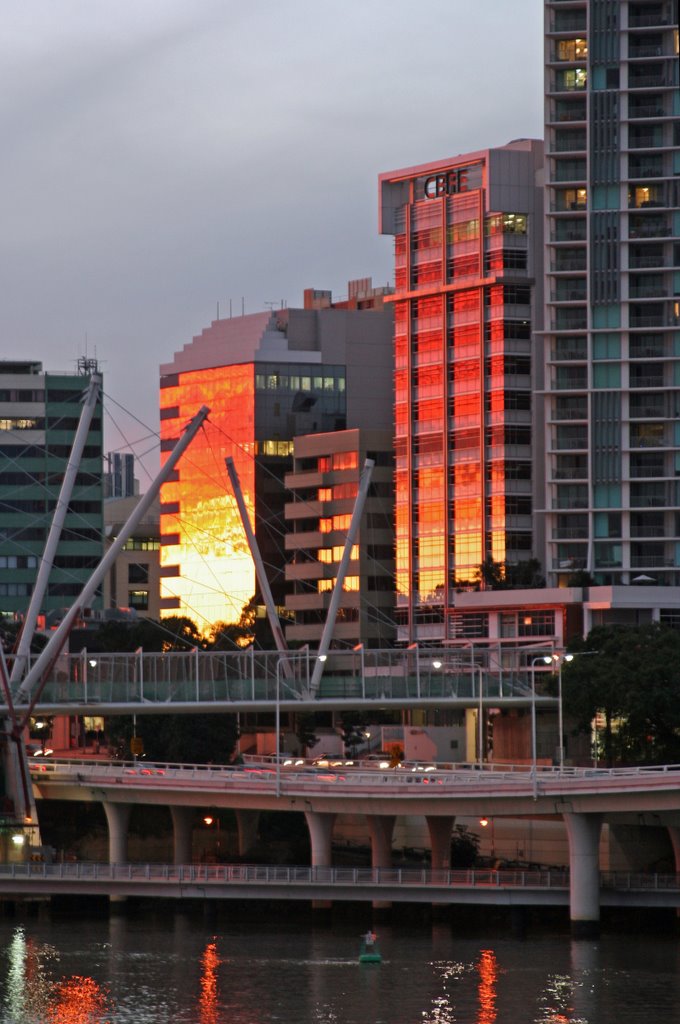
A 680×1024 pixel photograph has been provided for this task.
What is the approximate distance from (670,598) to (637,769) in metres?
69.7

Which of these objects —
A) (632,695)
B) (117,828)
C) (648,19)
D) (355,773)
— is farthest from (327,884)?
(648,19)

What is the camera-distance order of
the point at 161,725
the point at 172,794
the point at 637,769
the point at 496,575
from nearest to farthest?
→ 1. the point at 637,769
2. the point at 172,794
3. the point at 161,725
4. the point at 496,575

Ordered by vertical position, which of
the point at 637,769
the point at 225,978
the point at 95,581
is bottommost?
the point at 225,978

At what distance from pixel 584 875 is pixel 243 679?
1311 inches

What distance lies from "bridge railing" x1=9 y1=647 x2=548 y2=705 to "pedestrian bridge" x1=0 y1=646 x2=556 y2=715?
0.06 meters

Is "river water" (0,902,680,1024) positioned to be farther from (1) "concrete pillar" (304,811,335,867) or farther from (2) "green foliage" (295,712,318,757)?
(2) "green foliage" (295,712,318,757)

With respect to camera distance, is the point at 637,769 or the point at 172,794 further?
the point at 172,794

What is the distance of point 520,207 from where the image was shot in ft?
651

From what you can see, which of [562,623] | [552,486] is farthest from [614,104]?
[562,623]

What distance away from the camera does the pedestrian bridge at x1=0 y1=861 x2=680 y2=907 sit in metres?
111

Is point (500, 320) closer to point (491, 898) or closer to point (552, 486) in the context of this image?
point (552, 486)

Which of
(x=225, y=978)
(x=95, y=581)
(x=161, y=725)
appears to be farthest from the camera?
(x=161, y=725)

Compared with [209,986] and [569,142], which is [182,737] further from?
[569,142]

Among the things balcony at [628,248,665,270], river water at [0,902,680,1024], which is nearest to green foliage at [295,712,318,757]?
balcony at [628,248,665,270]
